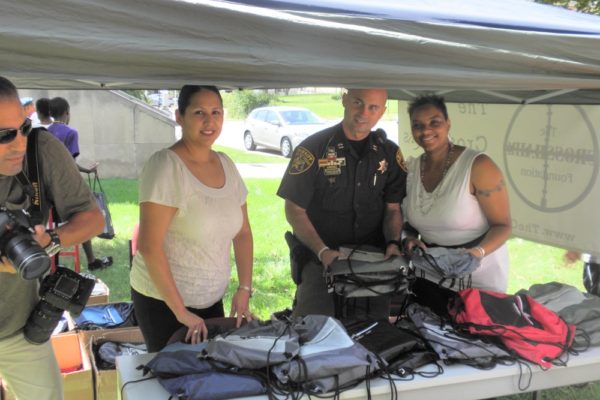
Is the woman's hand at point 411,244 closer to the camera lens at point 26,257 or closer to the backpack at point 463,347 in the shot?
the backpack at point 463,347

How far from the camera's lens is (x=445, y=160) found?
9.00ft

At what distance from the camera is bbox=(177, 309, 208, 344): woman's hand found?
2105mm

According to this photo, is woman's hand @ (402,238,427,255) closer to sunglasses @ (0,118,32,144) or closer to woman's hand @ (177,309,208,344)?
woman's hand @ (177,309,208,344)

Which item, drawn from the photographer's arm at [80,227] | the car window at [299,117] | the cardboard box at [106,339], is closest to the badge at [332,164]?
the photographer's arm at [80,227]

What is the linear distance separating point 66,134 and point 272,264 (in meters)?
2.45

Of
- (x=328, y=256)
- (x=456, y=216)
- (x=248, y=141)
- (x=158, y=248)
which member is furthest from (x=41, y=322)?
(x=248, y=141)

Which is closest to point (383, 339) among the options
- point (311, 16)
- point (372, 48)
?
point (372, 48)

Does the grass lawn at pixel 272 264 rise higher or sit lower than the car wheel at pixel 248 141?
lower

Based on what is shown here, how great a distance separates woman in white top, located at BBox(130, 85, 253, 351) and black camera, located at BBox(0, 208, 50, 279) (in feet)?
1.63

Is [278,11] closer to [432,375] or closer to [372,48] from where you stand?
[372,48]

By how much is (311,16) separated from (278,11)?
0.11 meters

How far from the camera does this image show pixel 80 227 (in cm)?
191

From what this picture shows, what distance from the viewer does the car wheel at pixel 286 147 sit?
44.5 feet

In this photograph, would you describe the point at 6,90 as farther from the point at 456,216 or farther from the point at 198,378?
the point at 456,216
